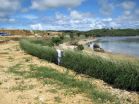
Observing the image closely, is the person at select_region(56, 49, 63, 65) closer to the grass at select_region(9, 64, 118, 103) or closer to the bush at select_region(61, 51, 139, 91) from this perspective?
the bush at select_region(61, 51, 139, 91)

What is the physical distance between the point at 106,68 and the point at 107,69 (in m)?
0.16

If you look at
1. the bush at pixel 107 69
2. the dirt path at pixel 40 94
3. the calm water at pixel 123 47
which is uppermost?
the bush at pixel 107 69

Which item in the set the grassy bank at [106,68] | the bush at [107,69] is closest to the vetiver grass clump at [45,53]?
the grassy bank at [106,68]

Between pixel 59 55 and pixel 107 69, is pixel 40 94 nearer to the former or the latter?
pixel 107 69

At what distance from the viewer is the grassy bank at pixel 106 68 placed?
16109 mm

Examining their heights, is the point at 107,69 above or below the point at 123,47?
above

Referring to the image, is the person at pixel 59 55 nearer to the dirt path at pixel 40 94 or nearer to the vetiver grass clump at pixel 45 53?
the vetiver grass clump at pixel 45 53

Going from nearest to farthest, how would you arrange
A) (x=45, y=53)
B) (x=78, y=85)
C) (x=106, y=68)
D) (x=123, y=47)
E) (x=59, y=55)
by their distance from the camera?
(x=78, y=85) < (x=106, y=68) < (x=59, y=55) < (x=45, y=53) < (x=123, y=47)

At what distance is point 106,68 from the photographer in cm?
1848

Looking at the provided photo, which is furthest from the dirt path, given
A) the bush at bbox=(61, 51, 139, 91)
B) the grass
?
the bush at bbox=(61, 51, 139, 91)

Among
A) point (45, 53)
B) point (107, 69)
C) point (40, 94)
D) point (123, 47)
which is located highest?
point (107, 69)

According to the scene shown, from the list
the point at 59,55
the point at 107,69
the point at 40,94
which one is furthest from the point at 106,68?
the point at 59,55

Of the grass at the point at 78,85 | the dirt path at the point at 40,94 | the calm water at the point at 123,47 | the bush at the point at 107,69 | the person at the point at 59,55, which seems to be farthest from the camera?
the calm water at the point at 123,47

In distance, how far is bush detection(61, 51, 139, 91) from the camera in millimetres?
16094
